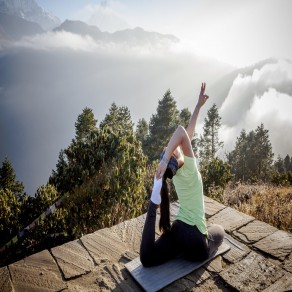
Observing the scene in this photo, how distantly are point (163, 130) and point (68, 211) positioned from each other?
29309mm

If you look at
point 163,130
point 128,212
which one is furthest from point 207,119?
point 128,212

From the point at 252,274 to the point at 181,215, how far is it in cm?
111

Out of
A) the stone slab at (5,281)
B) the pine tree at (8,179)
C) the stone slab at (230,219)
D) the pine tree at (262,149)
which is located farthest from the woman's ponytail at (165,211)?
the pine tree at (262,149)

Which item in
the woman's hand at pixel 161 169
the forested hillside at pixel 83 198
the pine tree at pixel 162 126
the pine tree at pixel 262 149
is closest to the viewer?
the woman's hand at pixel 161 169

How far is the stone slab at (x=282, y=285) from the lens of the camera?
2.81 meters

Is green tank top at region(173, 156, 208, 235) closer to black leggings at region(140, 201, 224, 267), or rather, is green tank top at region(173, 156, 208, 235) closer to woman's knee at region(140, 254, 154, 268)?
black leggings at region(140, 201, 224, 267)

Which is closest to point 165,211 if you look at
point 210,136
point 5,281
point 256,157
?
point 5,281

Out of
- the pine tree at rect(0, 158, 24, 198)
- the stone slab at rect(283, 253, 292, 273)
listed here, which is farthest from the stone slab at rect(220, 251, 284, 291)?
the pine tree at rect(0, 158, 24, 198)

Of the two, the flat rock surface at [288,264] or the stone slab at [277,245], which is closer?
the flat rock surface at [288,264]

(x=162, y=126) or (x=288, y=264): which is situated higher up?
(x=288, y=264)

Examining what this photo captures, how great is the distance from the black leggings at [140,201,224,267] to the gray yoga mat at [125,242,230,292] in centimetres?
7

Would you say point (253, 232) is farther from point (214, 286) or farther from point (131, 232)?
point (131, 232)

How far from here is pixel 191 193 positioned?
3174 mm

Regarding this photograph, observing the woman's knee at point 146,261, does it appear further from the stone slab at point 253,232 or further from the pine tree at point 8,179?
the pine tree at point 8,179
